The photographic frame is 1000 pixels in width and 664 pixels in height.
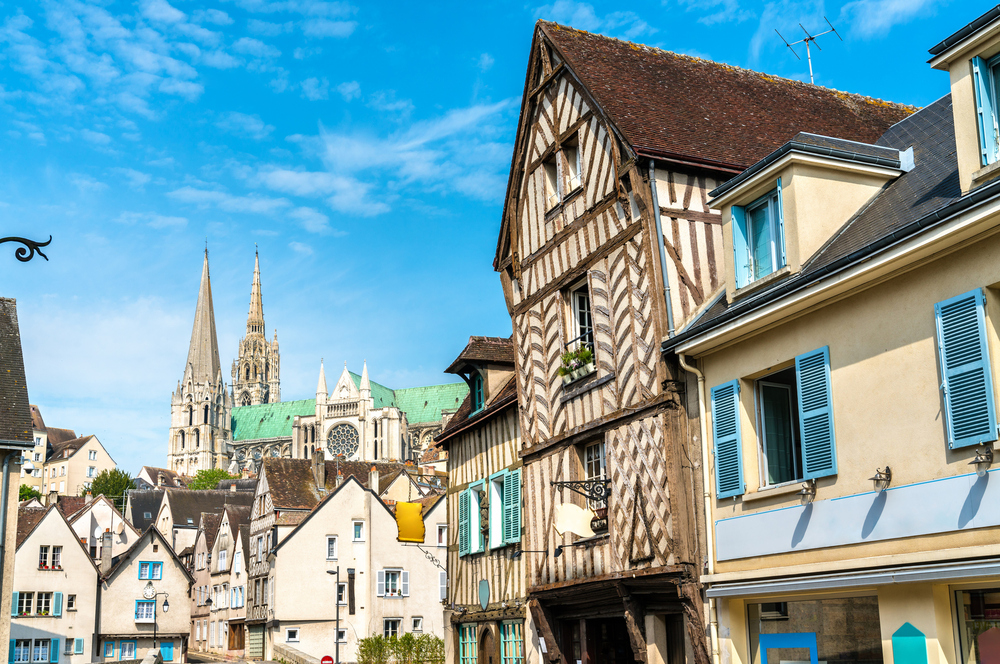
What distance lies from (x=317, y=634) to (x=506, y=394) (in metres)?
24.7

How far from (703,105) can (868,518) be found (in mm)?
7552

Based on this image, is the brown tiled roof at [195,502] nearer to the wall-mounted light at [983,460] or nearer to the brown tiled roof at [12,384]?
the brown tiled roof at [12,384]

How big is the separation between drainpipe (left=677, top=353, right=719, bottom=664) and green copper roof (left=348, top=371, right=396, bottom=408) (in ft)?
417

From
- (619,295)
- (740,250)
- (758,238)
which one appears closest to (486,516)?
(619,295)

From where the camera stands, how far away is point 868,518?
9.20 m

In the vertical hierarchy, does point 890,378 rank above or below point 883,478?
above

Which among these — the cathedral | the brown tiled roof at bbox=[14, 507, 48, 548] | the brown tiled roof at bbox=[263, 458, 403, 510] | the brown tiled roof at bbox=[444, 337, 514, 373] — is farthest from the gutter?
the cathedral

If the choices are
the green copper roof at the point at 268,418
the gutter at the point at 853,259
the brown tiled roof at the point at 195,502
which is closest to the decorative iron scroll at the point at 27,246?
the gutter at the point at 853,259

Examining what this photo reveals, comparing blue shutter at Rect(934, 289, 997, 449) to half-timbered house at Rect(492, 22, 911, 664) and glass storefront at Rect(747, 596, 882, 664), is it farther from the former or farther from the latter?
half-timbered house at Rect(492, 22, 911, 664)

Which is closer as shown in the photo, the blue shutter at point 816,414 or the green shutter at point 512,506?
the blue shutter at point 816,414

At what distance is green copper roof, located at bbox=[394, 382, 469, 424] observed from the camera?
137975 millimetres

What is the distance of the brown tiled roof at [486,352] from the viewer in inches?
768

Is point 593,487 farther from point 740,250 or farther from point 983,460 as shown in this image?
point 983,460

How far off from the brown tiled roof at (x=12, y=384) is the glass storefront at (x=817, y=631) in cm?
1378
